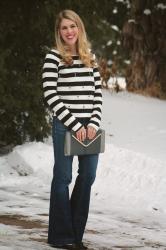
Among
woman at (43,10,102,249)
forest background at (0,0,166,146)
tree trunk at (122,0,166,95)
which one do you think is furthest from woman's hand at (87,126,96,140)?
tree trunk at (122,0,166,95)

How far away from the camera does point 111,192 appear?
7617 millimetres

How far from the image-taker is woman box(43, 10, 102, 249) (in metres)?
4.75

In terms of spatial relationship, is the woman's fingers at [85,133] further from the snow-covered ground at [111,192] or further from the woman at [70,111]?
the snow-covered ground at [111,192]

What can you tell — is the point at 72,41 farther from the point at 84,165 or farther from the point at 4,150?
the point at 4,150

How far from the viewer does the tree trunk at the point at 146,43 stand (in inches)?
599

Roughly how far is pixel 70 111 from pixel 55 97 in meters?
0.17

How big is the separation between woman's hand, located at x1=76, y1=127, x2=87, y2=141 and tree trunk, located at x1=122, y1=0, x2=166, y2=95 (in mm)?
10490

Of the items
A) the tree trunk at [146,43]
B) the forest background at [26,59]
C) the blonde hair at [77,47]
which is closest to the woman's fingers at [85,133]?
the blonde hair at [77,47]

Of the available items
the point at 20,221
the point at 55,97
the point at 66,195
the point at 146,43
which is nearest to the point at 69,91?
the point at 55,97

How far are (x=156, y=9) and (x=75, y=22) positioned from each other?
10553 millimetres

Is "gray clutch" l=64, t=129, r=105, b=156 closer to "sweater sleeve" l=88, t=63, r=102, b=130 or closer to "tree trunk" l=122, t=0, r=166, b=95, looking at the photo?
"sweater sleeve" l=88, t=63, r=102, b=130

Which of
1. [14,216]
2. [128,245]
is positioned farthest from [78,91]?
[14,216]

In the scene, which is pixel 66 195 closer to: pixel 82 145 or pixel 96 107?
pixel 82 145

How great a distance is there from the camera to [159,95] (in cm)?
1525
